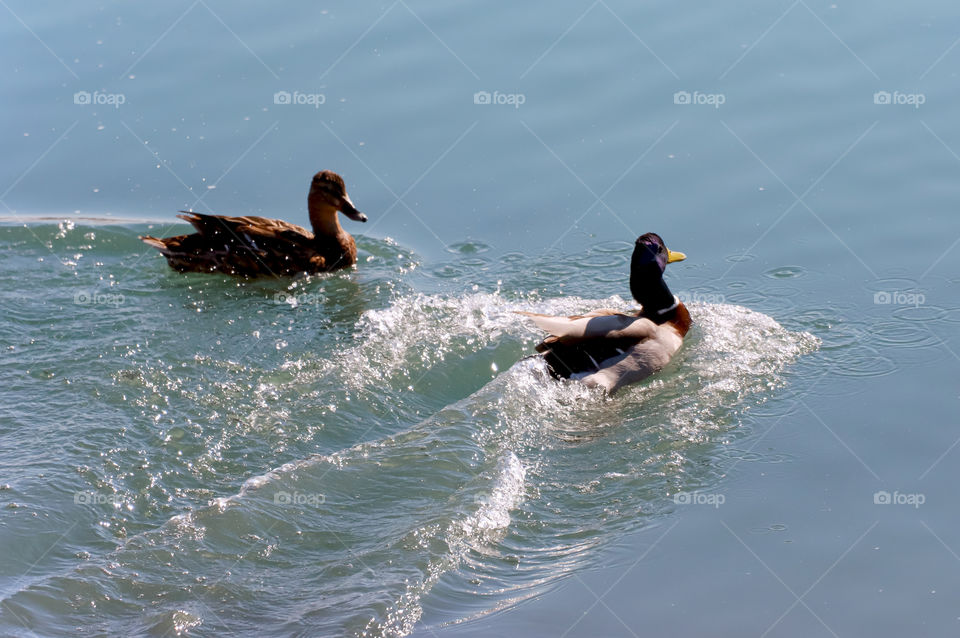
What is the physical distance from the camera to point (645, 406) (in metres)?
7.29

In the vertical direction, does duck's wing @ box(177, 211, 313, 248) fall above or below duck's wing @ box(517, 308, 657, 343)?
above

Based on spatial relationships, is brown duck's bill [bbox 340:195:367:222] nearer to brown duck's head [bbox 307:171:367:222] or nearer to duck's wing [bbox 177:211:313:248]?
brown duck's head [bbox 307:171:367:222]

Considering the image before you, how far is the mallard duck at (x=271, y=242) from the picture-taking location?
29.2ft

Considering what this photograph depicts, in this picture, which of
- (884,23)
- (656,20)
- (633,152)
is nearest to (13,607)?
(633,152)

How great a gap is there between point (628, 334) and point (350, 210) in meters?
2.84

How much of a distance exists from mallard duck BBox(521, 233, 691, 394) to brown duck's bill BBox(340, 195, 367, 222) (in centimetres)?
222

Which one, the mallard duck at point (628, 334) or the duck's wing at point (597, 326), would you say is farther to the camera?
the mallard duck at point (628, 334)

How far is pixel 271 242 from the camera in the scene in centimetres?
894

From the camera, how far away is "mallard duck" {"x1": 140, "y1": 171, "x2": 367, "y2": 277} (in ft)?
29.2

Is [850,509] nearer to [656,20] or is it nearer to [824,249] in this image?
[824,249]

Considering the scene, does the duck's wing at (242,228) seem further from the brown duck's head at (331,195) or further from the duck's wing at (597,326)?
the duck's wing at (597,326)

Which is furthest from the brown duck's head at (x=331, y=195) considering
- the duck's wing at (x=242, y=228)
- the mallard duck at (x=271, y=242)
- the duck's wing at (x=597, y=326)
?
the duck's wing at (x=597, y=326)

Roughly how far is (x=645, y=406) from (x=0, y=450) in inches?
163

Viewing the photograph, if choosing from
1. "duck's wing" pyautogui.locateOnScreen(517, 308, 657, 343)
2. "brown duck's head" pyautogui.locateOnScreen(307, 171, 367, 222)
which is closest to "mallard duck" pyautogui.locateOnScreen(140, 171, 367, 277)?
"brown duck's head" pyautogui.locateOnScreen(307, 171, 367, 222)
